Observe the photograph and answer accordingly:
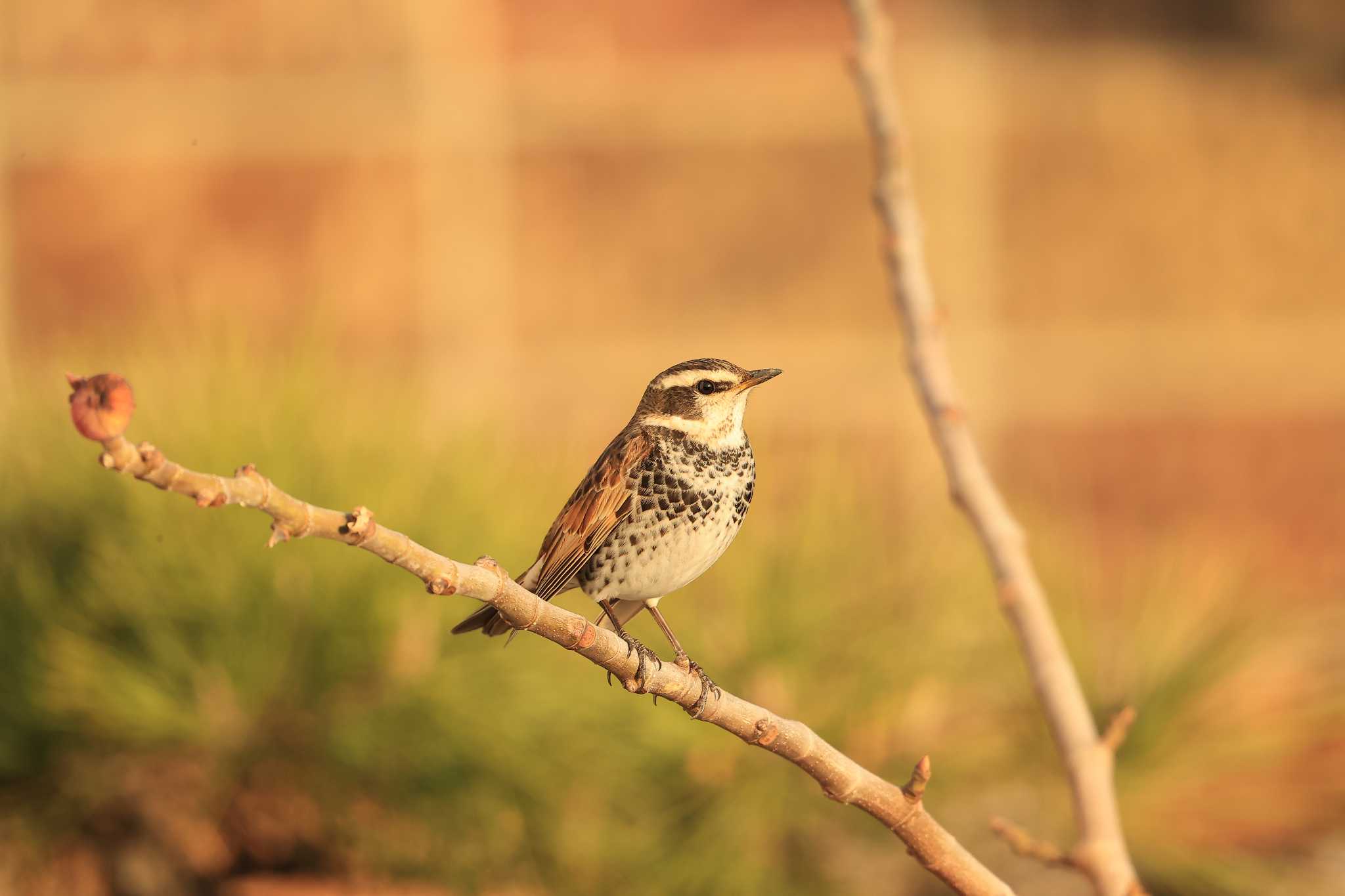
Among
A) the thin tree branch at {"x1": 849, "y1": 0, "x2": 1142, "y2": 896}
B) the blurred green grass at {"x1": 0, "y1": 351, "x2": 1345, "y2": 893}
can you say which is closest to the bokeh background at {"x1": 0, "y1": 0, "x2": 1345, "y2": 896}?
the blurred green grass at {"x1": 0, "y1": 351, "x2": 1345, "y2": 893}

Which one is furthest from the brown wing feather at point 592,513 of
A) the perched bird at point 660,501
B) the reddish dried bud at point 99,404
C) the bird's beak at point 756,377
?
the reddish dried bud at point 99,404

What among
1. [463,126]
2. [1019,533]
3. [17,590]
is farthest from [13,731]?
[463,126]

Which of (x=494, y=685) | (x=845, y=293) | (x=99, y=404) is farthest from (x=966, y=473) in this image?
(x=845, y=293)

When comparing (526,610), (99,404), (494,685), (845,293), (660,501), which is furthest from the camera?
(845,293)

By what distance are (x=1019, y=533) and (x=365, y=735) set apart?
6.92ft

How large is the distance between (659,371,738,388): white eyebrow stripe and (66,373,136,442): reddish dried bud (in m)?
0.58

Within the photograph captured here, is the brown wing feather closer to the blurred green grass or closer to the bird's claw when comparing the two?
the bird's claw

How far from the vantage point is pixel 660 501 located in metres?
1.36

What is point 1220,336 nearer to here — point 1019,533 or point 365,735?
point 365,735

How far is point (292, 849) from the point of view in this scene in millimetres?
3566

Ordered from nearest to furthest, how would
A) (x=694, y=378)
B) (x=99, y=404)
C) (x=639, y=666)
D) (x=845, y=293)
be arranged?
1. (x=99, y=404)
2. (x=639, y=666)
3. (x=694, y=378)
4. (x=845, y=293)

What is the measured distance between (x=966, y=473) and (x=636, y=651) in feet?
1.61

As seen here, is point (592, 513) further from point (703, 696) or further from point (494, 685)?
point (494, 685)

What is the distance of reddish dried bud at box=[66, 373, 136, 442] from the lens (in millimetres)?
653
